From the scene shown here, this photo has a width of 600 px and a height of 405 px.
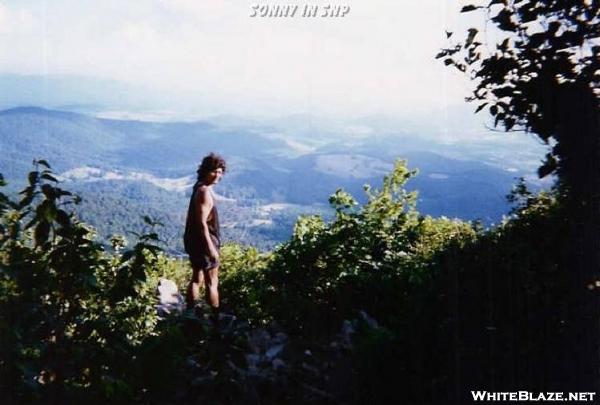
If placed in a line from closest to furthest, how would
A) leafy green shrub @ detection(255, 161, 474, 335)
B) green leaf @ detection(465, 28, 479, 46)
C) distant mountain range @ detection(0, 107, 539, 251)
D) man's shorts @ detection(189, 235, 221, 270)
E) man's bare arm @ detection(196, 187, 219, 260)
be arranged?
A: green leaf @ detection(465, 28, 479, 46)
leafy green shrub @ detection(255, 161, 474, 335)
man's bare arm @ detection(196, 187, 219, 260)
man's shorts @ detection(189, 235, 221, 270)
distant mountain range @ detection(0, 107, 539, 251)

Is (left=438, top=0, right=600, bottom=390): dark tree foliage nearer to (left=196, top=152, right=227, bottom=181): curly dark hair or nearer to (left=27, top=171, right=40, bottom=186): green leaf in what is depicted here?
(left=27, top=171, right=40, bottom=186): green leaf

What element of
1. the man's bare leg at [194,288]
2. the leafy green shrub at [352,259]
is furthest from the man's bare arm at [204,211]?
the leafy green shrub at [352,259]

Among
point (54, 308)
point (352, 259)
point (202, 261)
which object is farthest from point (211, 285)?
point (54, 308)

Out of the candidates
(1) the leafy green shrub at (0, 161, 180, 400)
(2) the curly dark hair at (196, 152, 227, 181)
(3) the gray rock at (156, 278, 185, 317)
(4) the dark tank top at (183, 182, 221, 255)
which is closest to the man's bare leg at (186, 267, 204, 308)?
(3) the gray rock at (156, 278, 185, 317)

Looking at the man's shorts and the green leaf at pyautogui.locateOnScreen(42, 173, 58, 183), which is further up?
the green leaf at pyautogui.locateOnScreen(42, 173, 58, 183)

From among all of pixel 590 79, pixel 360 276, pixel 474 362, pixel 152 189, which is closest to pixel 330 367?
pixel 474 362

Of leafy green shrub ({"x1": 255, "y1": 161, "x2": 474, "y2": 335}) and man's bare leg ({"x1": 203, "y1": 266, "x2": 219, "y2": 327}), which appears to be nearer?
leafy green shrub ({"x1": 255, "y1": 161, "x2": 474, "y2": 335})

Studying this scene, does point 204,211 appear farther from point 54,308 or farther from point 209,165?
point 54,308

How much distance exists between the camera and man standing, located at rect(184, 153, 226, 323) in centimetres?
623

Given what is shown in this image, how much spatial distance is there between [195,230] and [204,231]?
15cm

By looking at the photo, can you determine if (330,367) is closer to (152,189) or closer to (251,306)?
(251,306)

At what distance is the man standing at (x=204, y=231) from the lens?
6234mm

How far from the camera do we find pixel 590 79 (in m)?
2.79

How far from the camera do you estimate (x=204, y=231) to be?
20.5 ft
